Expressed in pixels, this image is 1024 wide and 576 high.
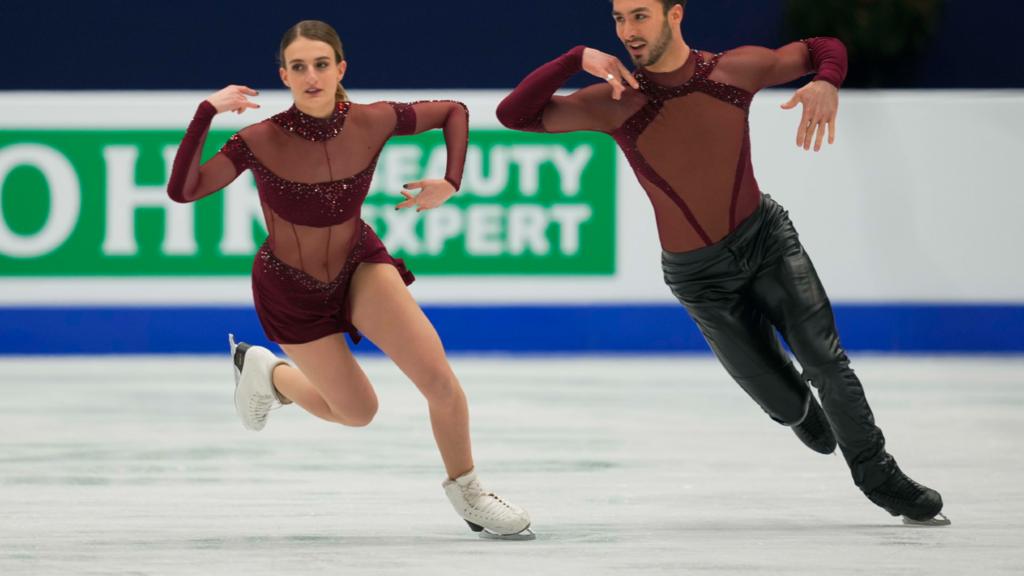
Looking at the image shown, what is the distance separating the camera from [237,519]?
4.01 meters

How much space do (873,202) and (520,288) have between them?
6.03ft

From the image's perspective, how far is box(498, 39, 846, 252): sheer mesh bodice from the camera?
4.00 metres

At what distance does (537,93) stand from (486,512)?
1.06m

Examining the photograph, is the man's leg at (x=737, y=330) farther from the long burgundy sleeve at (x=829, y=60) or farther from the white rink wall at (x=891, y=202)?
the white rink wall at (x=891, y=202)

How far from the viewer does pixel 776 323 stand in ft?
13.0

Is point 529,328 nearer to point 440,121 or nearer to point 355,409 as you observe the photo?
point 355,409

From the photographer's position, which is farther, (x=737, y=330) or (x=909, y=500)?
(x=737, y=330)

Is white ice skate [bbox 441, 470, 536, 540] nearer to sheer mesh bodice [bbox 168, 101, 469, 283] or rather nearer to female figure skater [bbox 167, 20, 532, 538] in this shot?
female figure skater [bbox 167, 20, 532, 538]

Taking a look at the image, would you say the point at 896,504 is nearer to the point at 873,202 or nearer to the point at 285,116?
the point at 285,116

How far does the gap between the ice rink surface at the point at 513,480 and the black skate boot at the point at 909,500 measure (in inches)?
1.8

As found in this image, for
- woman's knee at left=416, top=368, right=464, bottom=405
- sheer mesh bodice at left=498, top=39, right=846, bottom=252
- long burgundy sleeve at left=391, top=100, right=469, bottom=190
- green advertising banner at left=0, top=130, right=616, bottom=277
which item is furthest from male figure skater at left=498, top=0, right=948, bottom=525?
green advertising banner at left=0, top=130, right=616, bottom=277

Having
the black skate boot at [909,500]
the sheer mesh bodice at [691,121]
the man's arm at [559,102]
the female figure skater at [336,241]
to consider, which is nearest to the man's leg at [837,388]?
the black skate boot at [909,500]

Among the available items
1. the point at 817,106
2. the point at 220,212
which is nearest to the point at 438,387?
the point at 817,106

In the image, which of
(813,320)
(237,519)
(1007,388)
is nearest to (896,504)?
(813,320)
